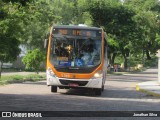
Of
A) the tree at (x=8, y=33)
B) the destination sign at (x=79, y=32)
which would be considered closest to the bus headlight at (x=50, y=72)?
the destination sign at (x=79, y=32)

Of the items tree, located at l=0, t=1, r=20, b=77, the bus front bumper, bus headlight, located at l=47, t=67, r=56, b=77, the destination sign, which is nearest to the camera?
the bus front bumper

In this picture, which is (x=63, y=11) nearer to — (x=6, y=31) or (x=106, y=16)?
(x=106, y=16)

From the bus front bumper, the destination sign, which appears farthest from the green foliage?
the bus front bumper

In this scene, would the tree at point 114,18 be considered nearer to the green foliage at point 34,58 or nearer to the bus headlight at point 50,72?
the green foliage at point 34,58

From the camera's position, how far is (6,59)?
29.4 m

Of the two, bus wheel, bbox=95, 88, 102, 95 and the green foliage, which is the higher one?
the green foliage

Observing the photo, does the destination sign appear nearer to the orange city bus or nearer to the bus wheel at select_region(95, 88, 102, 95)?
the orange city bus

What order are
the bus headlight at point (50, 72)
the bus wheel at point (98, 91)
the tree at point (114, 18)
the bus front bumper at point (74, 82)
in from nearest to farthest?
the bus front bumper at point (74, 82) → the bus headlight at point (50, 72) → the bus wheel at point (98, 91) → the tree at point (114, 18)

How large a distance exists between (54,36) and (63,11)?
36.2 meters

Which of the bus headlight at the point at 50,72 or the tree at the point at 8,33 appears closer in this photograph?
the bus headlight at the point at 50,72

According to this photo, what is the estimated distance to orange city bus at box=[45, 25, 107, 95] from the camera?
747 inches

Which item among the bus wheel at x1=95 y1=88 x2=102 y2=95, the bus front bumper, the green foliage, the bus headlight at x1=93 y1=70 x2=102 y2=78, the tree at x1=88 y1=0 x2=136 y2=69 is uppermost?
the tree at x1=88 y1=0 x2=136 y2=69

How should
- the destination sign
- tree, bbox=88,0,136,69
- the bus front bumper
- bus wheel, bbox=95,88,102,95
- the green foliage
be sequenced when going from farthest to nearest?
tree, bbox=88,0,136,69 → the green foliage → bus wheel, bbox=95,88,102,95 → the destination sign → the bus front bumper

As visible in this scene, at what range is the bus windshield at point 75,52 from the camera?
19.1 m
